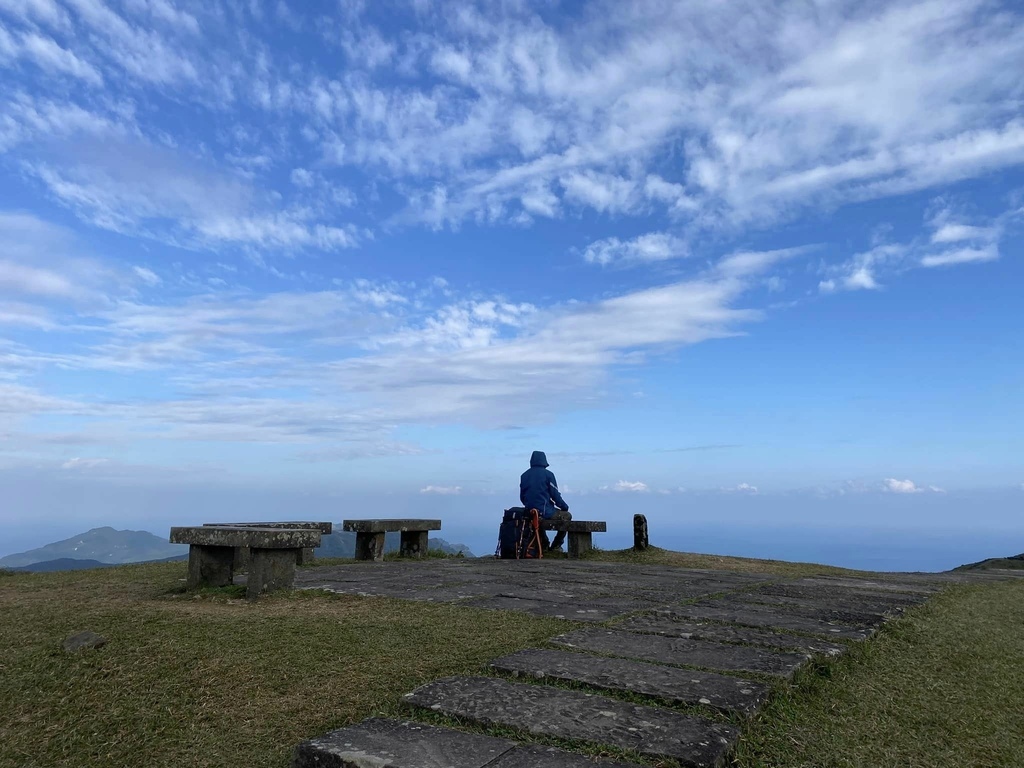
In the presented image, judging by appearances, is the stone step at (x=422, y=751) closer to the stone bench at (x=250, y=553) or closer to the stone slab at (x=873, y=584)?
the stone bench at (x=250, y=553)

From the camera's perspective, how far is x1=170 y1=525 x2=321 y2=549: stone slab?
5.81 m

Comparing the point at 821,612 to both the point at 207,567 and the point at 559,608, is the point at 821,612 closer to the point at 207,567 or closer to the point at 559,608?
the point at 559,608

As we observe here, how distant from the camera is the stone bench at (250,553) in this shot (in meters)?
5.80

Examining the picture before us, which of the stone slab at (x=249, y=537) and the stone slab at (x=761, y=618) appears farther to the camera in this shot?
the stone slab at (x=249, y=537)

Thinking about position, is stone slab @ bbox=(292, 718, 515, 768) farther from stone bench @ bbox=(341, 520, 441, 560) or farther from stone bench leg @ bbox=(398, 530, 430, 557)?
stone bench leg @ bbox=(398, 530, 430, 557)

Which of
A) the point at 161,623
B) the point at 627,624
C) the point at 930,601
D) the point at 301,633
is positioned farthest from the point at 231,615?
the point at 930,601

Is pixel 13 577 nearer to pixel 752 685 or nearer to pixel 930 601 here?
pixel 752 685

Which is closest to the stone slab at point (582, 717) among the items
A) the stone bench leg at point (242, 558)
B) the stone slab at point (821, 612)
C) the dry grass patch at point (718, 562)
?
the stone slab at point (821, 612)

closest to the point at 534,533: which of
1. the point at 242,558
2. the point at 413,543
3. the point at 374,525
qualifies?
the point at 413,543

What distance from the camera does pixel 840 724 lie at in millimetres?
2869

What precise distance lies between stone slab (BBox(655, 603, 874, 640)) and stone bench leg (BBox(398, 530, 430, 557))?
20.2 ft

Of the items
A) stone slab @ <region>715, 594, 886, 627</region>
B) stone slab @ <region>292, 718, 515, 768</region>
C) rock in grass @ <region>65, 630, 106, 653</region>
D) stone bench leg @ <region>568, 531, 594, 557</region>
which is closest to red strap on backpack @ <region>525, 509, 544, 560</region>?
stone bench leg @ <region>568, 531, 594, 557</region>

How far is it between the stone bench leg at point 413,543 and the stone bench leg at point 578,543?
2.46m

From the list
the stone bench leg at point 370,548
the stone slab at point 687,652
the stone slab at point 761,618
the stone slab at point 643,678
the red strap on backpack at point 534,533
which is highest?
the red strap on backpack at point 534,533
